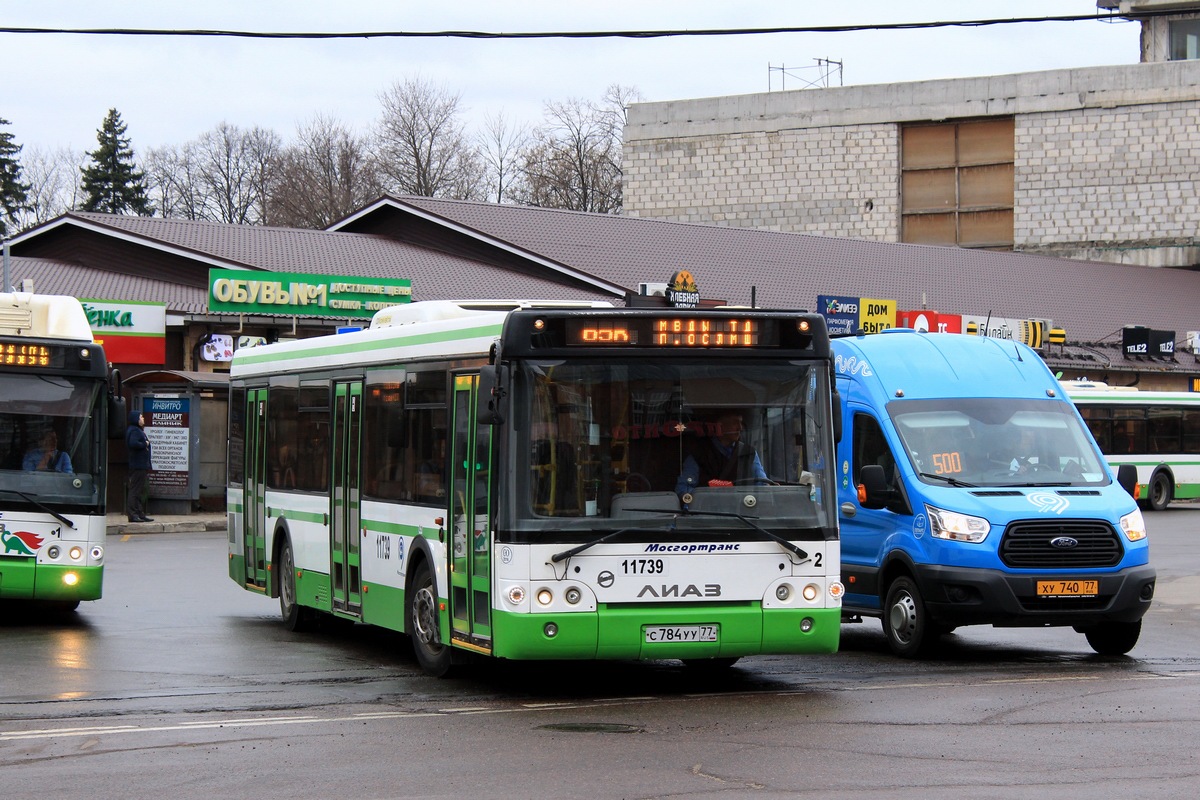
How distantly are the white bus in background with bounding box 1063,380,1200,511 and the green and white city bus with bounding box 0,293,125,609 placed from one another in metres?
28.2

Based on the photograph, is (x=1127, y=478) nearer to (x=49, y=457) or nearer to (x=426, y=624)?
(x=426, y=624)

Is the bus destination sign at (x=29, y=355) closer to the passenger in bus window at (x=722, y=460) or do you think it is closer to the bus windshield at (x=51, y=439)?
the bus windshield at (x=51, y=439)

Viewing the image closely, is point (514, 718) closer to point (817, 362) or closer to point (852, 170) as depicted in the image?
point (817, 362)

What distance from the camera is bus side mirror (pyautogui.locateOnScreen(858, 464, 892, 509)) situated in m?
13.8

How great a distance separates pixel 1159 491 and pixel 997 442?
2833cm

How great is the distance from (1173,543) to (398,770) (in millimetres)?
21640

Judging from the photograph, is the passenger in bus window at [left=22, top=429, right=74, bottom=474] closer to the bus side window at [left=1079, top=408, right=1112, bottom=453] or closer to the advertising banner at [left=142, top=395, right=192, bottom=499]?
the advertising banner at [left=142, top=395, right=192, bottom=499]

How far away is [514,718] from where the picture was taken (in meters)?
10.3

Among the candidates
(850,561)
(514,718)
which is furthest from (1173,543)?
(514,718)

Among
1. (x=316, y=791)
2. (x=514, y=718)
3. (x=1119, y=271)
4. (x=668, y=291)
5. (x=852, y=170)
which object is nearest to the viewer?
(x=316, y=791)

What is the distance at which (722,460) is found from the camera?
436 inches

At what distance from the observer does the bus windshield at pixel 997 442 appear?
14.0 metres

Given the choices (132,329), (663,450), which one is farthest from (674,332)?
(132,329)

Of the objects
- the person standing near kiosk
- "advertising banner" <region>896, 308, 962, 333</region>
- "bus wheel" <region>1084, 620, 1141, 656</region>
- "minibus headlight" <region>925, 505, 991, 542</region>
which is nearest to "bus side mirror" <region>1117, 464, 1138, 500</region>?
"bus wheel" <region>1084, 620, 1141, 656</region>
